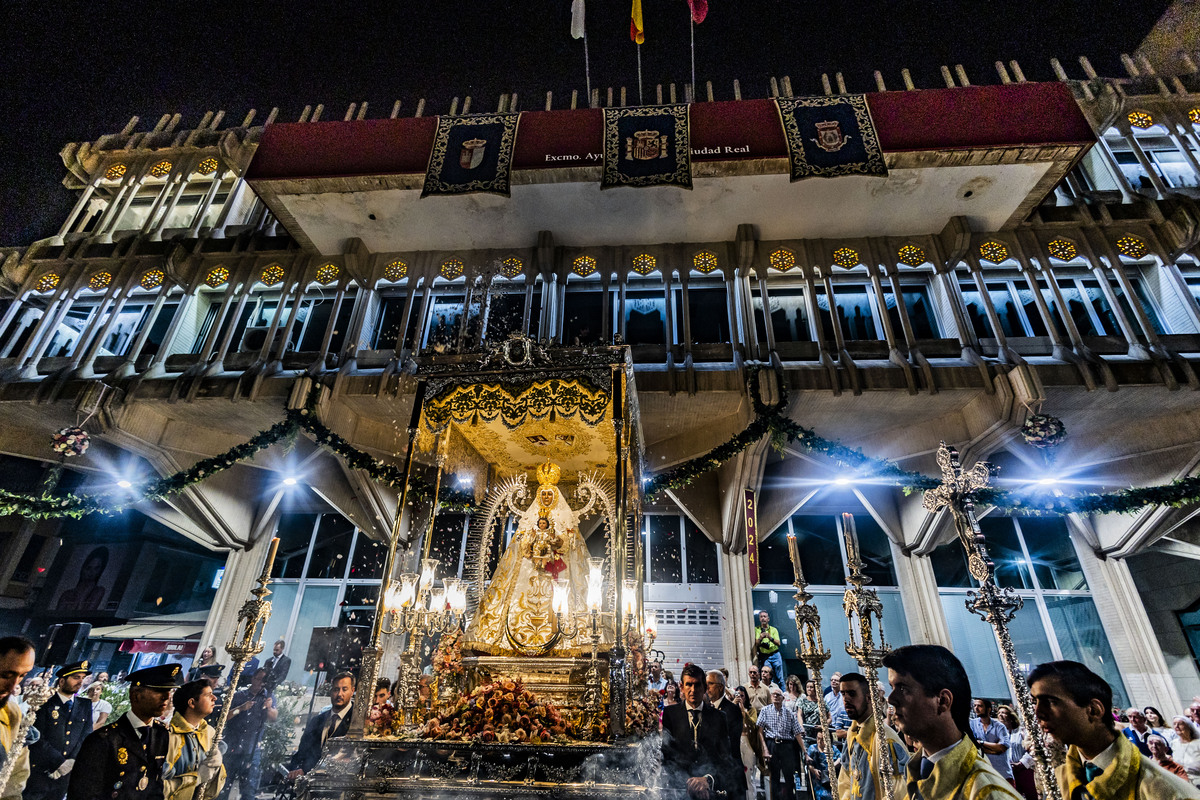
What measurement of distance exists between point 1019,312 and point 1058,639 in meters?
7.66

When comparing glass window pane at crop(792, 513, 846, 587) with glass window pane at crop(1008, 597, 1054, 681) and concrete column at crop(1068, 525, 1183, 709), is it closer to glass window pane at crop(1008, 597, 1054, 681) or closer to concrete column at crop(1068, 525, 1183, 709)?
glass window pane at crop(1008, 597, 1054, 681)

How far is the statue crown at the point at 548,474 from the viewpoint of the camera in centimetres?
725

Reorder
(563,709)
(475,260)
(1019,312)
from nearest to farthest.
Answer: (563,709)
(1019,312)
(475,260)

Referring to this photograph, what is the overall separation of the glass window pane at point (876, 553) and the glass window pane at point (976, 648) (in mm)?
1250

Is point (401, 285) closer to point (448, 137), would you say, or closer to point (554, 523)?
point (448, 137)

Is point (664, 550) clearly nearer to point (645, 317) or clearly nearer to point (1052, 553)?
point (645, 317)

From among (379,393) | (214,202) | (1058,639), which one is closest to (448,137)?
(379,393)

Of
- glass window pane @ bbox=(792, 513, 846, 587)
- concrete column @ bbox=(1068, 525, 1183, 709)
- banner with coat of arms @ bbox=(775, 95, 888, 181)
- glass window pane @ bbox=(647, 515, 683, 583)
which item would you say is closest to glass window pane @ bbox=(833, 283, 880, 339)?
banner with coat of arms @ bbox=(775, 95, 888, 181)

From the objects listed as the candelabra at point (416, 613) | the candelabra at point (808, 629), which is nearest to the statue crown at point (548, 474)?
the candelabra at point (416, 613)

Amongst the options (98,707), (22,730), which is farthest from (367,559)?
(22,730)

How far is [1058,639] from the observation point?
12039mm

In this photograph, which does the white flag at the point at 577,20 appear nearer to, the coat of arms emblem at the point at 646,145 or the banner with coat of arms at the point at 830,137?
the coat of arms emblem at the point at 646,145

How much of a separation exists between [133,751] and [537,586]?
153 inches

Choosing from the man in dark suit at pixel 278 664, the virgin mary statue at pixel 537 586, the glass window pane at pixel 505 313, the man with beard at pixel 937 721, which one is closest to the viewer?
the man with beard at pixel 937 721
